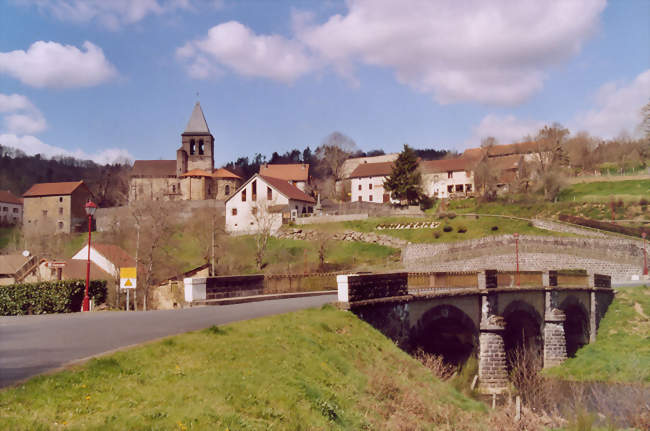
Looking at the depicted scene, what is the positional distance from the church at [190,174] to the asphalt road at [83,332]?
74048 millimetres

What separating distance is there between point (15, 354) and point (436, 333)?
54.0 feet

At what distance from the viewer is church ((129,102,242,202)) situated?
88.3 meters

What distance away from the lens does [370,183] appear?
271ft

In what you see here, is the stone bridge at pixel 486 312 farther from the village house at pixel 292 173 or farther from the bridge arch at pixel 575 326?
the village house at pixel 292 173

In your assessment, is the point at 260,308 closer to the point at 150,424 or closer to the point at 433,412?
the point at 433,412

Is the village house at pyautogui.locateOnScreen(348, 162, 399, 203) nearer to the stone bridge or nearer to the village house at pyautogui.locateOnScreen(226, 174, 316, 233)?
the village house at pyautogui.locateOnScreen(226, 174, 316, 233)

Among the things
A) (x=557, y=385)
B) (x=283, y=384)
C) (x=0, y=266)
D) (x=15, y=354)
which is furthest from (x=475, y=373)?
(x=0, y=266)

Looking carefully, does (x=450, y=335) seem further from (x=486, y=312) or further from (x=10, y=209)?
(x=10, y=209)

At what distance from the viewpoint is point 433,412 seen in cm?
1160

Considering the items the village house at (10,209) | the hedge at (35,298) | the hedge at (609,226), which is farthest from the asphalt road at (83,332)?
the village house at (10,209)

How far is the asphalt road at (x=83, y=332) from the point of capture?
26.9ft

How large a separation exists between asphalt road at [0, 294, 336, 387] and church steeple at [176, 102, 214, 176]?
82043mm

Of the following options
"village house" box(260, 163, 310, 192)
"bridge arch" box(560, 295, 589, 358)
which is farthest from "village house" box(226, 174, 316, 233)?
"bridge arch" box(560, 295, 589, 358)

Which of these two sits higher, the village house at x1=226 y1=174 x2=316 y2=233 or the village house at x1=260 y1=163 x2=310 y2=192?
the village house at x1=260 y1=163 x2=310 y2=192
